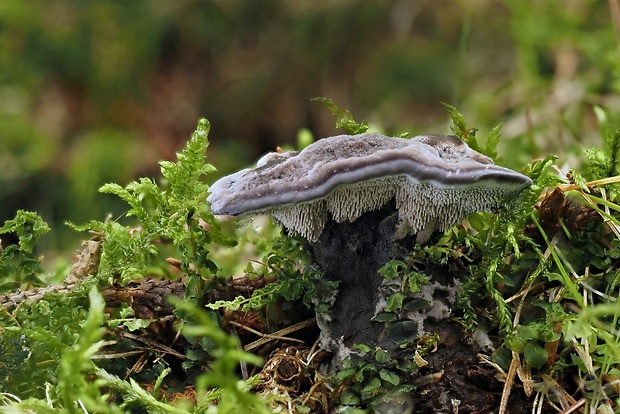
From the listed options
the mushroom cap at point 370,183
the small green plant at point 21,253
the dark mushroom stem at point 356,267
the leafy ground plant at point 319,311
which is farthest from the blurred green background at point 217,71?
the mushroom cap at point 370,183

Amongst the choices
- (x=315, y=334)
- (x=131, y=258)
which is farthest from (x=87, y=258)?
(x=315, y=334)

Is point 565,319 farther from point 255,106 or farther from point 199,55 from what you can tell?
point 199,55

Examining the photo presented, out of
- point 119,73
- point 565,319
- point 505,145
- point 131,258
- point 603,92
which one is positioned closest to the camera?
point 565,319

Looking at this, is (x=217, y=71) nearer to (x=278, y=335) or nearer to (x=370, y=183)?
(x=278, y=335)

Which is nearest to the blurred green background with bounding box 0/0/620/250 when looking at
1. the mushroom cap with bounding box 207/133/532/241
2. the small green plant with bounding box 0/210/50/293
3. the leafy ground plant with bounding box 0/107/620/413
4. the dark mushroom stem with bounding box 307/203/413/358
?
the small green plant with bounding box 0/210/50/293

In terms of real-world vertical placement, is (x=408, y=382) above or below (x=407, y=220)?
below

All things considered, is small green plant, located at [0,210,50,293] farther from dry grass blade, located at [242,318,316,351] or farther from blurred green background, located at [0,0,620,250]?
blurred green background, located at [0,0,620,250]
